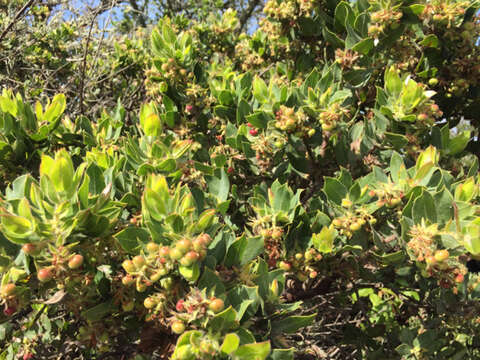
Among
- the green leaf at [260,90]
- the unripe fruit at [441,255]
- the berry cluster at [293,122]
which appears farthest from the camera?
the green leaf at [260,90]

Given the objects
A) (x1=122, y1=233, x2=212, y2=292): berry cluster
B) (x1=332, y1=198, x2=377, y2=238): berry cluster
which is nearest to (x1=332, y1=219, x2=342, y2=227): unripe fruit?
(x1=332, y1=198, x2=377, y2=238): berry cluster

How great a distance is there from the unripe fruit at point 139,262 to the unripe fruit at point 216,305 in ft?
0.85

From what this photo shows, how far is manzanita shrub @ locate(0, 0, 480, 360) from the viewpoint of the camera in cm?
130

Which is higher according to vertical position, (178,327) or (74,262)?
(74,262)

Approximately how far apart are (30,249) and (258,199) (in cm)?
95

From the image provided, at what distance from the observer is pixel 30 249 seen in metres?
1.21

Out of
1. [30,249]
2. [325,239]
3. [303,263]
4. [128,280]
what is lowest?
[303,263]

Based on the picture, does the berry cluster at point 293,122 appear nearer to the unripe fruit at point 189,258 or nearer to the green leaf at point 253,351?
the unripe fruit at point 189,258

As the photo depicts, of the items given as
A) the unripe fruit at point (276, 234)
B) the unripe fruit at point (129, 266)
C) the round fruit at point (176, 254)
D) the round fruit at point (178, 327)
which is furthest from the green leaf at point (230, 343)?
the unripe fruit at point (276, 234)

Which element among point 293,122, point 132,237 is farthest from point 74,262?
point 293,122

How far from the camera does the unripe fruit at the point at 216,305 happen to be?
1.19 m

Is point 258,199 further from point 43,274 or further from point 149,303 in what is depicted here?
point 43,274

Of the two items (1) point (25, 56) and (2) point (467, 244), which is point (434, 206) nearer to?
(2) point (467, 244)

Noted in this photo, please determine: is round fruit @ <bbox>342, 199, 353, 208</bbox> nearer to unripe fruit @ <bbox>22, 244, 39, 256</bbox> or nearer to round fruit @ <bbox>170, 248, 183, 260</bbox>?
round fruit @ <bbox>170, 248, 183, 260</bbox>
